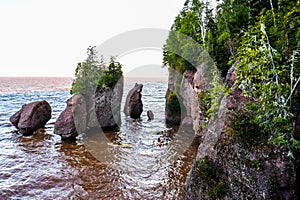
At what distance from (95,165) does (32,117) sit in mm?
8918

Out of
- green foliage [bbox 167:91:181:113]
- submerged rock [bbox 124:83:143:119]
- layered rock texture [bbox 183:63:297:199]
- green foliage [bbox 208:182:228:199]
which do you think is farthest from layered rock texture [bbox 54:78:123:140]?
green foliage [bbox 208:182:228:199]

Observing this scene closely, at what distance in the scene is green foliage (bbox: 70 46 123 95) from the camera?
16.3 metres

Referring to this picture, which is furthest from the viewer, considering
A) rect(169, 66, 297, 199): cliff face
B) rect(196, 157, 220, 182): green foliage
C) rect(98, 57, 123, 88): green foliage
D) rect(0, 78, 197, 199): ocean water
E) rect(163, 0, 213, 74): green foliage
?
rect(98, 57, 123, 88): green foliage

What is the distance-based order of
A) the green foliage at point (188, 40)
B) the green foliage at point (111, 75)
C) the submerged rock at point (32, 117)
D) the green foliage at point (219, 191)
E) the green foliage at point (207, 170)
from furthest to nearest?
the green foliage at point (111, 75)
the submerged rock at point (32, 117)
the green foliage at point (188, 40)
the green foliage at point (207, 170)
the green foliage at point (219, 191)

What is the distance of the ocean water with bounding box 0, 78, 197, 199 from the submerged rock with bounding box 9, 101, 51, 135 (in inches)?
25.8

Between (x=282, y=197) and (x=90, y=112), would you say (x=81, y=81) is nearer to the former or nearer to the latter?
A: (x=90, y=112)

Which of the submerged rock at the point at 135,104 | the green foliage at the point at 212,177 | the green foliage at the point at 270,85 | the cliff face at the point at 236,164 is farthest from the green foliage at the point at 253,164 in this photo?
the submerged rock at the point at 135,104

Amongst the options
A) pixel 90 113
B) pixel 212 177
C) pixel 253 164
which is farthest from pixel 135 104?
pixel 253 164

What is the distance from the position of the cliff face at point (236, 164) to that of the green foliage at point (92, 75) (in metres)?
11.9

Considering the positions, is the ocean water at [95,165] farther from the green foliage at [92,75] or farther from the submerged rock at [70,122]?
the green foliage at [92,75]

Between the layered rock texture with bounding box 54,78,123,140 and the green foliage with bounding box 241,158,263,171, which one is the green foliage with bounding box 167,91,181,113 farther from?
the green foliage with bounding box 241,158,263,171

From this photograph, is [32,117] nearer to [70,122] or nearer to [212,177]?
[70,122]

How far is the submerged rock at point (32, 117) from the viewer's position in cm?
1669

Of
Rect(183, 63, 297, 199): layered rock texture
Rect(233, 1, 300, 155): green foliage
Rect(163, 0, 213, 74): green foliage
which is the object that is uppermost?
Rect(163, 0, 213, 74): green foliage
